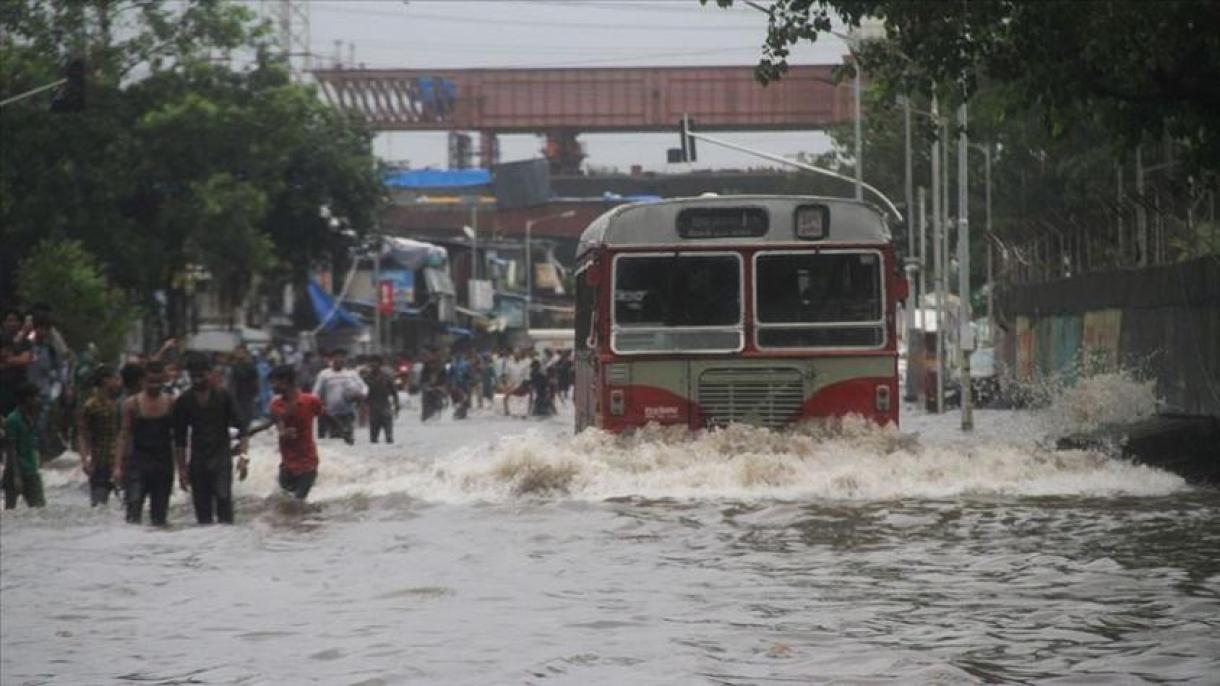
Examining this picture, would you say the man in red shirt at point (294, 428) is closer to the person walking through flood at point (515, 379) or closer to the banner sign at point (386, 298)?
the person walking through flood at point (515, 379)

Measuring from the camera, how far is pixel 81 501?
25.0 m

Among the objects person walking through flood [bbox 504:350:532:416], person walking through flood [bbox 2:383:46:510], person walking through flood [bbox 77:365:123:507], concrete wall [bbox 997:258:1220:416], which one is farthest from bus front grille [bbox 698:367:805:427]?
person walking through flood [bbox 504:350:532:416]

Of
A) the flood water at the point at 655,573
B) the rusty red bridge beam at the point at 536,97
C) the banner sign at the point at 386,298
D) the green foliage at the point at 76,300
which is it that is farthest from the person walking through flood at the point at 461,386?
the flood water at the point at 655,573

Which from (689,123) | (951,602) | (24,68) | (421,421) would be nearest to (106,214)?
(24,68)

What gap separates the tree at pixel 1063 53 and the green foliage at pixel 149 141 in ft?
105

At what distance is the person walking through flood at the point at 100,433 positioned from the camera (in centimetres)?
2225

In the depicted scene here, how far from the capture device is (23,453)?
72.9 ft

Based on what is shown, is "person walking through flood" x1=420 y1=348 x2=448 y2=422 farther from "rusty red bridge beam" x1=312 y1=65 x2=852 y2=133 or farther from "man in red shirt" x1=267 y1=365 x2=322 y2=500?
"man in red shirt" x1=267 y1=365 x2=322 y2=500

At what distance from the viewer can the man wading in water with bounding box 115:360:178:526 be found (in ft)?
64.3

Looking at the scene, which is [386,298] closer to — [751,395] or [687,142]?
[687,142]

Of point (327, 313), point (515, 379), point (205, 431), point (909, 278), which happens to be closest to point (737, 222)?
point (205, 431)

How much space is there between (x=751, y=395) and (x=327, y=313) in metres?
64.7

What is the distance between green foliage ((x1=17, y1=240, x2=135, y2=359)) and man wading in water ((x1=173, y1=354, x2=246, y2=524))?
16.9m

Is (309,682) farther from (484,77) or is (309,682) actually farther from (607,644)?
(484,77)
